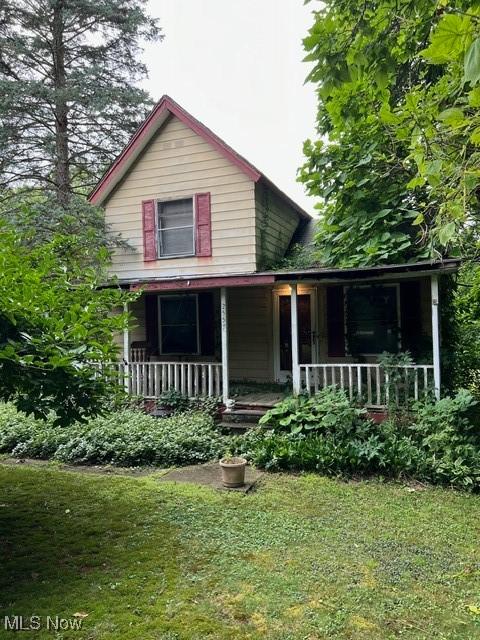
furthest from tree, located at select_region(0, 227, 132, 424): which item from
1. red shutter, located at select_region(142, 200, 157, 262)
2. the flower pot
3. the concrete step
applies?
red shutter, located at select_region(142, 200, 157, 262)

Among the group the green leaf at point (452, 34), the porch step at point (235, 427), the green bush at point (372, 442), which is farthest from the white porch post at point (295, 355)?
the green leaf at point (452, 34)

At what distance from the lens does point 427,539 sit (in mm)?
4055

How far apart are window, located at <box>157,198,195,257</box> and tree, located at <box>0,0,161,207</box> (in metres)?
4.27

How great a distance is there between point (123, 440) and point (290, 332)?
4.61m

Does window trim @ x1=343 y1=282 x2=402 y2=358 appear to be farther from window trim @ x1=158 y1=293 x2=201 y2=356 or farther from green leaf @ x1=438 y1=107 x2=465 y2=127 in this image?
green leaf @ x1=438 y1=107 x2=465 y2=127

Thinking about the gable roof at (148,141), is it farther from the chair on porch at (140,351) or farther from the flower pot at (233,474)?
the flower pot at (233,474)

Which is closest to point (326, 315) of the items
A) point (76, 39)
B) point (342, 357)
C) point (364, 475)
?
point (342, 357)

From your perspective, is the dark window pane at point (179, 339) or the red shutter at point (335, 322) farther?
the dark window pane at point (179, 339)

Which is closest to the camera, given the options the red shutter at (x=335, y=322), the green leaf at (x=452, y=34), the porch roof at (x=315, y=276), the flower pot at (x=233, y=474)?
the green leaf at (x=452, y=34)

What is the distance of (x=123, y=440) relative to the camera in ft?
23.1

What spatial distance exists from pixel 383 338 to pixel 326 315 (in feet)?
4.25

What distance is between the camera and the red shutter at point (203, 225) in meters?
9.39

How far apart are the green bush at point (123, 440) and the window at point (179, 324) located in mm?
2718

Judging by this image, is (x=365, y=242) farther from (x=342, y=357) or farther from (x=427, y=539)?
(x=427, y=539)
